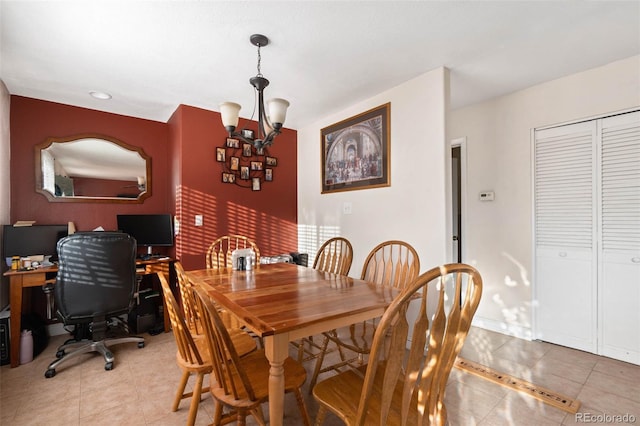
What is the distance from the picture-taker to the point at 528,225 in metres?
2.83

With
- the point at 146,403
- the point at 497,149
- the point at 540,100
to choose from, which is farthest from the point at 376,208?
the point at 146,403

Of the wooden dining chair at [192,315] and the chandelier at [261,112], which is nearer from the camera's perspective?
the wooden dining chair at [192,315]

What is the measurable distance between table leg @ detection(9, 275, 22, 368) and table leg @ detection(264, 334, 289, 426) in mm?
2499

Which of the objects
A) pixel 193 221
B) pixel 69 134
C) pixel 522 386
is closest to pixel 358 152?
pixel 193 221

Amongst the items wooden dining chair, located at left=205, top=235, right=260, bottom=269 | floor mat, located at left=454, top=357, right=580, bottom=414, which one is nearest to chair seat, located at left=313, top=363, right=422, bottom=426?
floor mat, located at left=454, top=357, right=580, bottom=414

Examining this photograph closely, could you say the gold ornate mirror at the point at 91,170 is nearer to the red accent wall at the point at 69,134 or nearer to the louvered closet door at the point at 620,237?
the red accent wall at the point at 69,134

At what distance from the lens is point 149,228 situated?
3.24 metres

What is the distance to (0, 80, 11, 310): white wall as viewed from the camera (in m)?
2.58

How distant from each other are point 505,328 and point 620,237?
1244 millimetres

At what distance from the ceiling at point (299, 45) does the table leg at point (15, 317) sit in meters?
1.75

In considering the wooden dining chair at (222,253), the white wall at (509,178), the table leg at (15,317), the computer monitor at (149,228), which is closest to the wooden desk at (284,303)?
the wooden dining chair at (222,253)

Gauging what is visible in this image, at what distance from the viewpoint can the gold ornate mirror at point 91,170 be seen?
301 centimetres

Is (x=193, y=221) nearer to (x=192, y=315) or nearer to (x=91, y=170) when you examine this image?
(x=91, y=170)

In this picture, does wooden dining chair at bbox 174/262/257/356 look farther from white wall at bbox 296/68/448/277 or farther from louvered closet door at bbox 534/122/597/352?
louvered closet door at bbox 534/122/597/352
